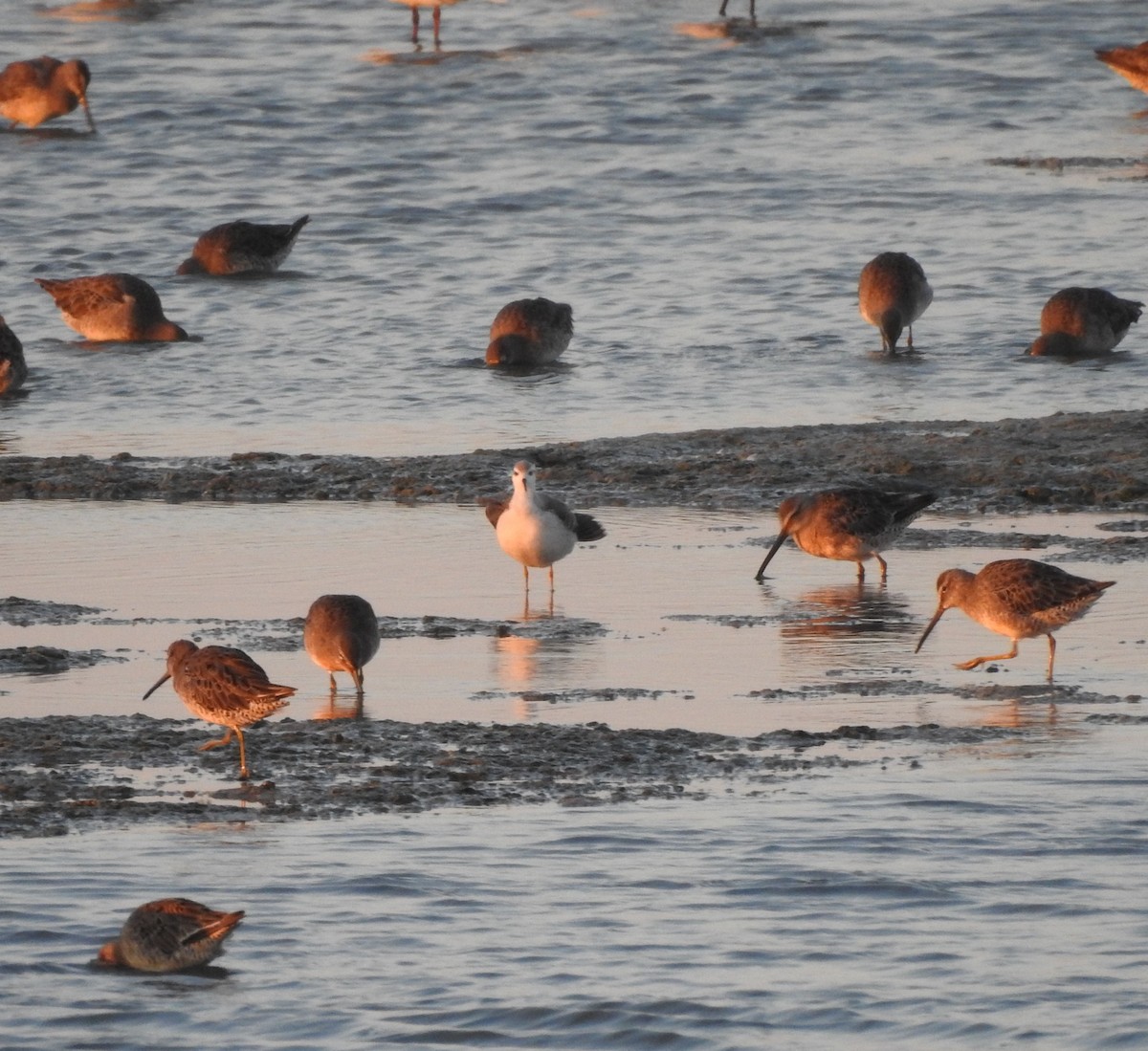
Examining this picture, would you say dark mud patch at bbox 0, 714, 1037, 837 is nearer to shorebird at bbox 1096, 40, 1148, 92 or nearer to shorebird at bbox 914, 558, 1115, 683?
shorebird at bbox 914, 558, 1115, 683

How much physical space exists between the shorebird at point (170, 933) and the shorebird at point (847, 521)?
5388mm

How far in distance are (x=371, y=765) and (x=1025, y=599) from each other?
2875mm

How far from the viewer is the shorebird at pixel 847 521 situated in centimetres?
1150

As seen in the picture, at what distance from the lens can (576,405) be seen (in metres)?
16.8

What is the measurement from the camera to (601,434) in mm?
15617

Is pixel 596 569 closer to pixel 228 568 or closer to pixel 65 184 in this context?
pixel 228 568

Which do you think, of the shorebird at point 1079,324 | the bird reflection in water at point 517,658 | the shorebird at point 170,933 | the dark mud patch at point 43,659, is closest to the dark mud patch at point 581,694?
the bird reflection in water at point 517,658

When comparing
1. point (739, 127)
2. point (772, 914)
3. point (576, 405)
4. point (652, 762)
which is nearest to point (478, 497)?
point (576, 405)

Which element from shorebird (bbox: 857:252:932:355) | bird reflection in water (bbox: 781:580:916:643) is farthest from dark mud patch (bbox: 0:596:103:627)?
shorebird (bbox: 857:252:932:355)

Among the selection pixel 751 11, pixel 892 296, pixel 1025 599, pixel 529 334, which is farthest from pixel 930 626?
pixel 751 11

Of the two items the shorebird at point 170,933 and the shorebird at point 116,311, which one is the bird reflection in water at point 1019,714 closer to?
the shorebird at point 170,933

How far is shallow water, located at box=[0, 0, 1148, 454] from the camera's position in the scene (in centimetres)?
1695

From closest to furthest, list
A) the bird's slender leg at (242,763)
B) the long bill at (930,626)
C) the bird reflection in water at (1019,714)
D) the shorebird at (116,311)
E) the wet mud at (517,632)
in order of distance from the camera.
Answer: the wet mud at (517,632) < the bird's slender leg at (242,763) < the bird reflection in water at (1019,714) < the long bill at (930,626) < the shorebird at (116,311)

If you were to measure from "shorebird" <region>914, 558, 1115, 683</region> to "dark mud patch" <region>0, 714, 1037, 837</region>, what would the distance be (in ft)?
3.40
